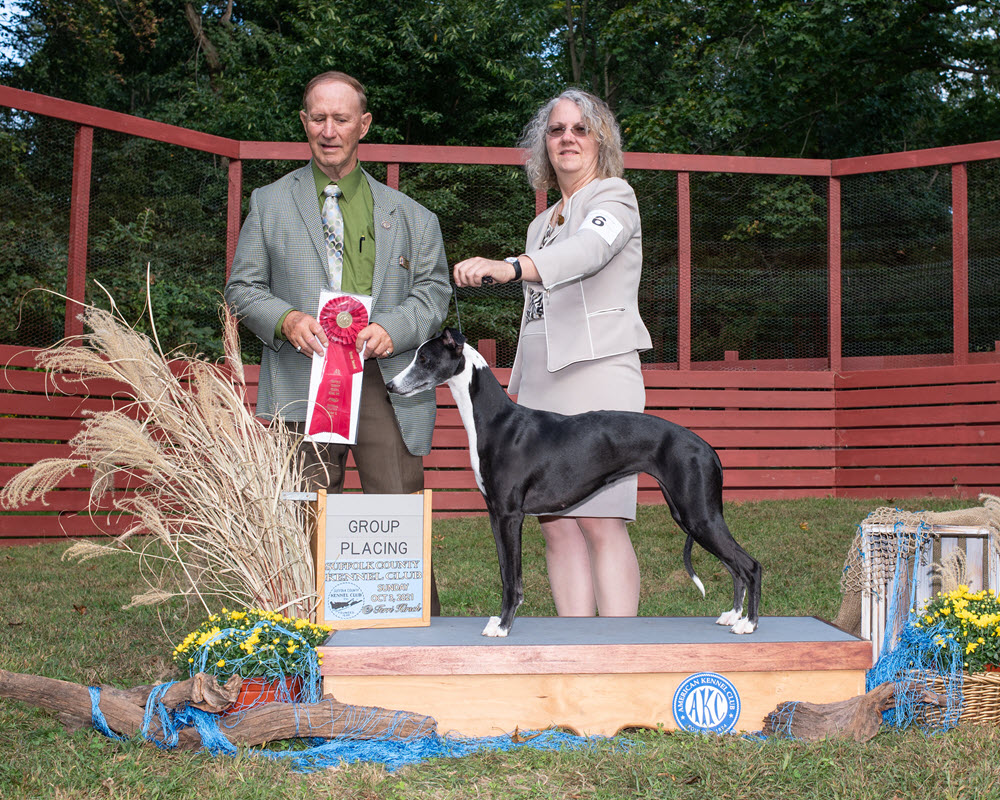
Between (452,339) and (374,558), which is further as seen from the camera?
(374,558)

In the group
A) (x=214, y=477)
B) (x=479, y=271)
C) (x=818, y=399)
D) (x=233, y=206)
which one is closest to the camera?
(x=479, y=271)

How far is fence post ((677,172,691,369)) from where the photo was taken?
775 centimetres

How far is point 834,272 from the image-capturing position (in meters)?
7.95

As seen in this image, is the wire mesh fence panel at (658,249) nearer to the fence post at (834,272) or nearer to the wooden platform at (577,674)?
the fence post at (834,272)

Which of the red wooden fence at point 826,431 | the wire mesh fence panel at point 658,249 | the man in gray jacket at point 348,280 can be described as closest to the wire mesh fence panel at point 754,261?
the wire mesh fence panel at point 658,249

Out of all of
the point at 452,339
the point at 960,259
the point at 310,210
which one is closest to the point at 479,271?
the point at 452,339

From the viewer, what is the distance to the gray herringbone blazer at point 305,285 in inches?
124

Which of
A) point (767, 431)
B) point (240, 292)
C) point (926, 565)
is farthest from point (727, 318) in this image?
point (240, 292)

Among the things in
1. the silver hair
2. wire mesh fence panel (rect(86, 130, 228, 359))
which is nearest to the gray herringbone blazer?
the silver hair

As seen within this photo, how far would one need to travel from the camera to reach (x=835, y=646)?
263 centimetres

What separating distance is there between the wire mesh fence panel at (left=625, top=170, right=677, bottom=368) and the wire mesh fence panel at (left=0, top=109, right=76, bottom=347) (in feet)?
14.4

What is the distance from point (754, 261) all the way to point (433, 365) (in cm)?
566

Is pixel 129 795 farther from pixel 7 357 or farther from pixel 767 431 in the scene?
pixel 767 431

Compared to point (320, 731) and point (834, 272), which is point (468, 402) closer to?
point (320, 731)
